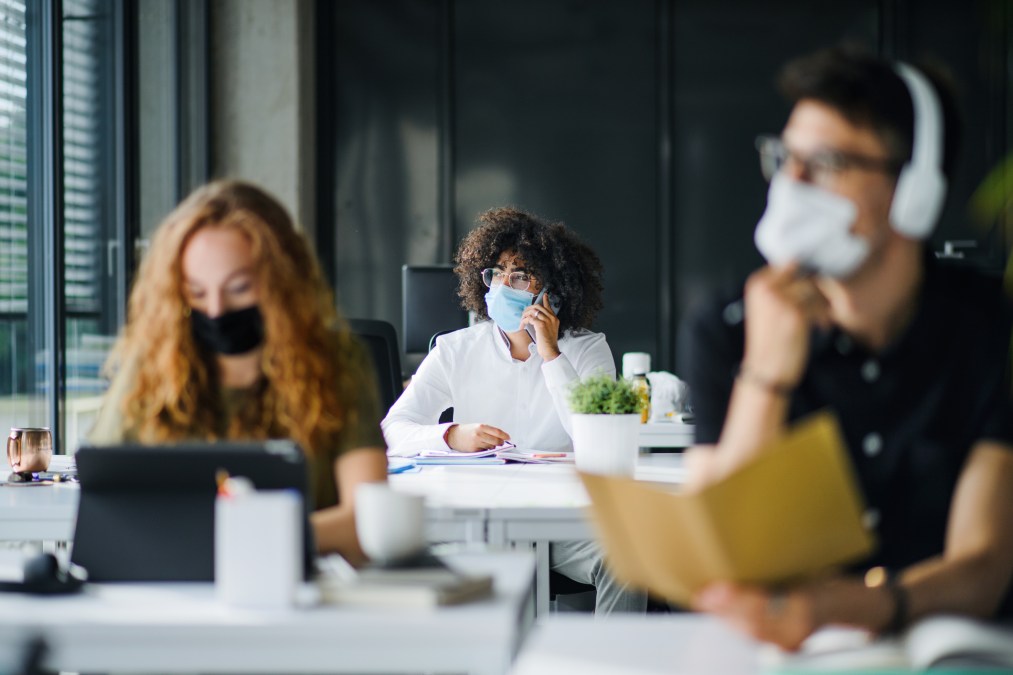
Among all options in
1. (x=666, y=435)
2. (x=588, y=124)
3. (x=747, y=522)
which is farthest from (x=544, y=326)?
(x=588, y=124)

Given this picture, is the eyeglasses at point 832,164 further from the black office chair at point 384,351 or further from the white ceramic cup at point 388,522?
the black office chair at point 384,351

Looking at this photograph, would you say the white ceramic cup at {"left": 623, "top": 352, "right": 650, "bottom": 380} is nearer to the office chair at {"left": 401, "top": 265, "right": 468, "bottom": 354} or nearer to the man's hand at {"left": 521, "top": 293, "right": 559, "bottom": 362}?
the man's hand at {"left": 521, "top": 293, "right": 559, "bottom": 362}

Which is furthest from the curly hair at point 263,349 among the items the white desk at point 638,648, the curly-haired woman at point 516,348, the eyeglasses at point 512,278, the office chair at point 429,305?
the office chair at point 429,305

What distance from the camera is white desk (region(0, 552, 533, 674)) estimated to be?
4.15ft

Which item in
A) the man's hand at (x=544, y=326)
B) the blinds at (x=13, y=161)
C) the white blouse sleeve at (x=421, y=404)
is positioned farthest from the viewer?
the blinds at (x=13, y=161)

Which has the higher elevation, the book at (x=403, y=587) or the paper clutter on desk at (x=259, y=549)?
the paper clutter on desk at (x=259, y=549)

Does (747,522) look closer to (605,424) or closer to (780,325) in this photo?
(780,325)

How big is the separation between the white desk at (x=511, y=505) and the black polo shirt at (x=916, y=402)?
0.68m

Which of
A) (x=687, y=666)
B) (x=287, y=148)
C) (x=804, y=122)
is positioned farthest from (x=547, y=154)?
(x=687, y=666)

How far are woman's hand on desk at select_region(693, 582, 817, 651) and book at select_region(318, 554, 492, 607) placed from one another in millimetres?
305

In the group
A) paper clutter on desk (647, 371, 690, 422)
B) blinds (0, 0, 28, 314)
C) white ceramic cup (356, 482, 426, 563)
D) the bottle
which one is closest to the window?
blinds (0, 0, 28, 314)

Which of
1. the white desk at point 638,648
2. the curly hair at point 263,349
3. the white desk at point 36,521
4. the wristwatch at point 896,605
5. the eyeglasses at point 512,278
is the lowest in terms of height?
the white desk at point 36,521

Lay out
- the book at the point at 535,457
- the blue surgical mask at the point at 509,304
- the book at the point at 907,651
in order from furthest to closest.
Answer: the blue surgical mask at the point at 509,304, the book at the point at 535,457, the book at the point at 907,651

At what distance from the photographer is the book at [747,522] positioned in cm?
115
